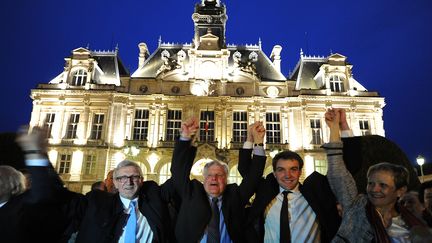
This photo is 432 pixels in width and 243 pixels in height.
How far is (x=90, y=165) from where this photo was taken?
78.3 ft

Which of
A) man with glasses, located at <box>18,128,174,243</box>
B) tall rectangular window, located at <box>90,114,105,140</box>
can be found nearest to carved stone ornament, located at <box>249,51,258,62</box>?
tall rectangular window, located at <box>90,114,105,140</box>

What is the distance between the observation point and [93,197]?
381 cm

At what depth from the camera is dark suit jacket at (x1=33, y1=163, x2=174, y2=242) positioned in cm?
351

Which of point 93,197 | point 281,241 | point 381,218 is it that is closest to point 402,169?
point 381,218

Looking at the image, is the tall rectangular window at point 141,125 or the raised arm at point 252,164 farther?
the tall rectangular window at point 141,125

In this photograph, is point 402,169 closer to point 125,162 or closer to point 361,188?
point 361,188

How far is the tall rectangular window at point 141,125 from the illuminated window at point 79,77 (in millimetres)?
5842

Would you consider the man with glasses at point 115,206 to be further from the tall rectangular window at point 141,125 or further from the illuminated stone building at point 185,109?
the tall rectangular window at point 141,125

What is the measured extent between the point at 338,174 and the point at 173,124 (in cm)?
2263

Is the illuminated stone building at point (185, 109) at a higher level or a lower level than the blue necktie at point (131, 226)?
higher

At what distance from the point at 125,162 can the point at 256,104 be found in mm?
22767

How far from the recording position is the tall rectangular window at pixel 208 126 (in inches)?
975

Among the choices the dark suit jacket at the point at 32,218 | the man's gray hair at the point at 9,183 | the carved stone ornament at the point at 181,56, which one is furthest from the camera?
the carved stone ornament at the point at 181,56


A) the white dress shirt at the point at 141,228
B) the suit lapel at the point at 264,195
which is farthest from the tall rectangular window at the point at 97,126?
the suit lapel at the point at 264,195
